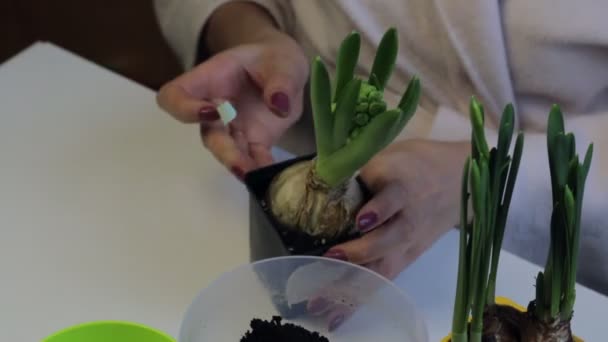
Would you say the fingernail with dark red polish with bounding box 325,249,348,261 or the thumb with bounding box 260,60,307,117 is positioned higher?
the thumb with bounding box 260,60,307,117

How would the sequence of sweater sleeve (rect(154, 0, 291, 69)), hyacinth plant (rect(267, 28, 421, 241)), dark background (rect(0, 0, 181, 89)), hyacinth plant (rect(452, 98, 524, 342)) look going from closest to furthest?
hyacinth plant (rect(452, 98, 524, 342)) < hyacinth plant (rect(267, 28, 421, 241)) < sweater sleeve (rect(154, 0, 291, 69)) < dark background (rect(0, 0, 181, 89))

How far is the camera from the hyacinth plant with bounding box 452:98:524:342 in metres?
0.33

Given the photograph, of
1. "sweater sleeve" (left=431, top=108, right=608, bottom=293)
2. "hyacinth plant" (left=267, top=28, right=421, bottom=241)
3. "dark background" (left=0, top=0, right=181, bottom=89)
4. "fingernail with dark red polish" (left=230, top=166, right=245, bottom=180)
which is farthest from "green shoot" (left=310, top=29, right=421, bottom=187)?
"dark background" (left=0, top=0, right=181, bottom=89)

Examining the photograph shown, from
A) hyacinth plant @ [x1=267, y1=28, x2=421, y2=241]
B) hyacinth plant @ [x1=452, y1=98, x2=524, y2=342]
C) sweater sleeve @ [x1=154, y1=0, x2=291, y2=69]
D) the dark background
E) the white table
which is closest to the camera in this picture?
hyacinth plant @ [x1=452, y1=98, x2=524, y2=342]

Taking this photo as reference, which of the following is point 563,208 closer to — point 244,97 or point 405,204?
point 405,204

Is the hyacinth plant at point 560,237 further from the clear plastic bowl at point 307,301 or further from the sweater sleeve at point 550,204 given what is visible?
the sweater sleeve at point 550,204

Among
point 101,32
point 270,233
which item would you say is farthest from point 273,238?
point 101,32

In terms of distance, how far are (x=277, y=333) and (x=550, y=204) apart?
0.29 meters

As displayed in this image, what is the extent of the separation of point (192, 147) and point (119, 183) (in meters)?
0.08

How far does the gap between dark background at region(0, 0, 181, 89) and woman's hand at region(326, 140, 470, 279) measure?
41.2 inches

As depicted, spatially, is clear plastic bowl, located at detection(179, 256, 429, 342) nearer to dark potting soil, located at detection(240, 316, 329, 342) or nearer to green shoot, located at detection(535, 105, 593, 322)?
dark potting soil, located at detection(240, 316, 329, 342)

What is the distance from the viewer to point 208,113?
61 cm

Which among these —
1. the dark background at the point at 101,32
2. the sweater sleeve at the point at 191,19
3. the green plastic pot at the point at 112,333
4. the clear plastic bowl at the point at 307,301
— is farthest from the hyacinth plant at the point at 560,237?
the dark background at the point at 101,32

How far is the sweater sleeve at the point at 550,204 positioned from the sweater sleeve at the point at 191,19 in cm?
26
